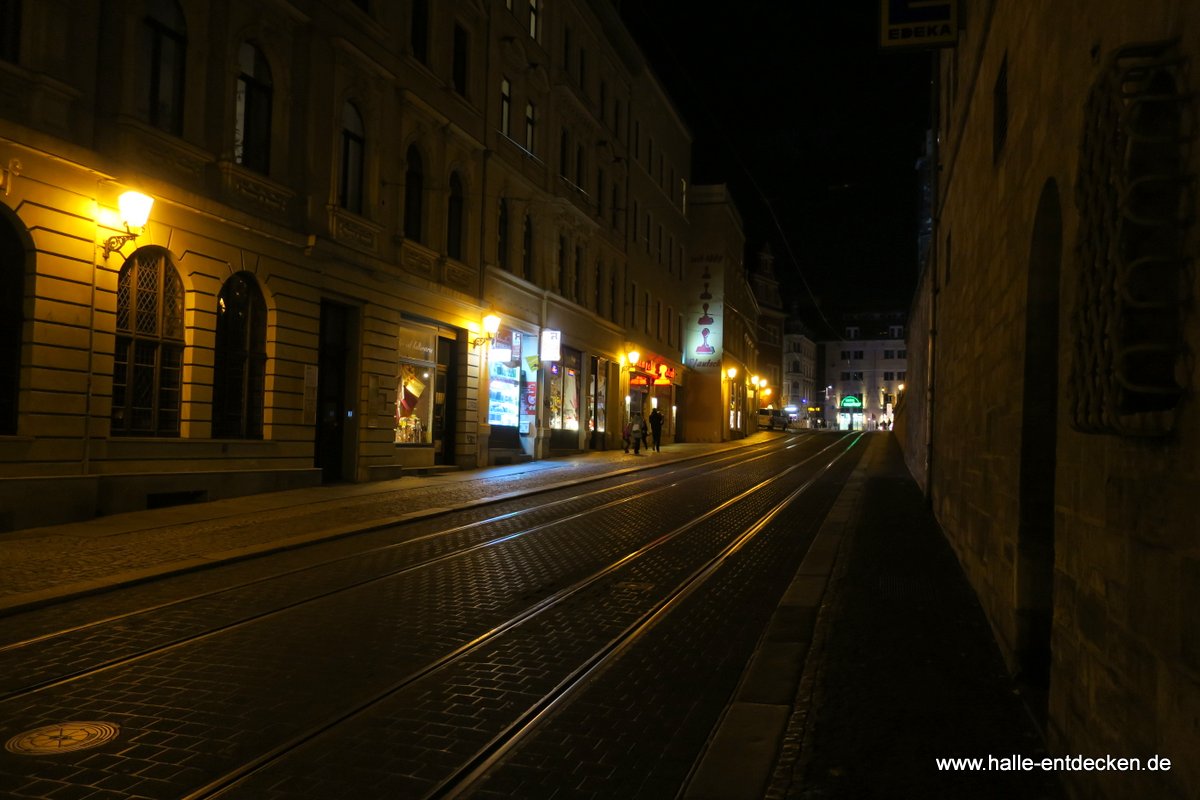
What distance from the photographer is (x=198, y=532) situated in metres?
11.5

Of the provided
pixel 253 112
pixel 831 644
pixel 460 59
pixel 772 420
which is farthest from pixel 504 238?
pixel 772 420

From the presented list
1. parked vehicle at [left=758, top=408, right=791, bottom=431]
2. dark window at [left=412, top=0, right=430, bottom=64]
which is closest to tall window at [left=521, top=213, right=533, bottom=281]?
dark window at [left=412, top=0, right=430, bottom=64]

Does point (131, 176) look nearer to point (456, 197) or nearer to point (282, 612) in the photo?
point (282, 612)

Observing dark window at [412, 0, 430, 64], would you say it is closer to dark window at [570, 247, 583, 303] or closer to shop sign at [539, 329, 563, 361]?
shop sign at [539, 329, 563, 361]

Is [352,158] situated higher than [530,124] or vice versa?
[530,124]

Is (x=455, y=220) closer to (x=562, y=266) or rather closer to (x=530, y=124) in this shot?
(x=530, y=124)

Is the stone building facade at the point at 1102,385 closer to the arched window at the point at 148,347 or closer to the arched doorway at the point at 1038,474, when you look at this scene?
the arched doorway at the point at 1038,474

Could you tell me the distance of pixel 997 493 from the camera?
643cm

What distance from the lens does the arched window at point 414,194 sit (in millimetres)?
21000

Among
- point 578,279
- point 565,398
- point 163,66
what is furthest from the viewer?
point 578,279

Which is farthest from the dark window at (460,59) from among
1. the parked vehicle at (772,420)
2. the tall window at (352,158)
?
the parked vehicle at (772,420)

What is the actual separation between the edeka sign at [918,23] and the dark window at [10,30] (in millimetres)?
11002

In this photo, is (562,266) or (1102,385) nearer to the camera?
(1102,385)

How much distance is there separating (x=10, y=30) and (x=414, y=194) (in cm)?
1046
